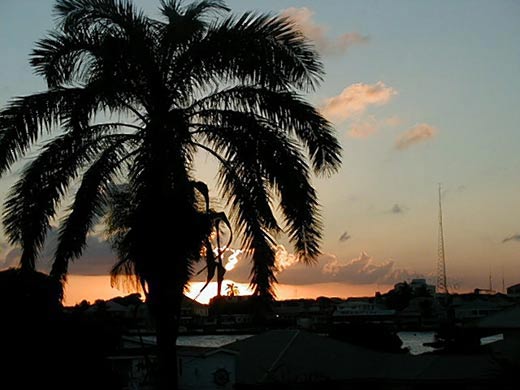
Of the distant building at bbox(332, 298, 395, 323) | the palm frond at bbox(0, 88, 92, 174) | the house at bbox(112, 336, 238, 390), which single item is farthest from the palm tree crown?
the distant building at bbox(332, 298, 395, 323)

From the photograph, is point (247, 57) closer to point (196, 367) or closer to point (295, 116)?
point (295, 116)

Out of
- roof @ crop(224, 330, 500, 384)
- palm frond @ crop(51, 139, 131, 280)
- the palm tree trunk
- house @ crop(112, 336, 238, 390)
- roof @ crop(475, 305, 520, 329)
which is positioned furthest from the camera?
house @ crop(112, 336, 238, 390)

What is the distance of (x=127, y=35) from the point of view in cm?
1567

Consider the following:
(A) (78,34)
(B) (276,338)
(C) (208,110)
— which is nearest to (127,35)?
(A) (78,34)

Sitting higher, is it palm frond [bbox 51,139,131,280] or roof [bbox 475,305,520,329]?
palm frond [bbox 51,139,131,280]

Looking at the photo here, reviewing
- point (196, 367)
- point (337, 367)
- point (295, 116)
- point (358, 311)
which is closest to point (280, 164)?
point (295, 116)

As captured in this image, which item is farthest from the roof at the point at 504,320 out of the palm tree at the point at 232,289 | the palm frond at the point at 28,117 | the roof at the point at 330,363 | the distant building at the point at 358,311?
the distant building at the point at 358,311

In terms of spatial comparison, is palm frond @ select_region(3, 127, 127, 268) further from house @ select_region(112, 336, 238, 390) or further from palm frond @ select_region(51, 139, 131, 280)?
house @ select_region(112, 336, 238, 390)

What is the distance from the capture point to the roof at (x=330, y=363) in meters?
23.3

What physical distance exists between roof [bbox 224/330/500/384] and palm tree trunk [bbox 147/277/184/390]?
32.5 ft

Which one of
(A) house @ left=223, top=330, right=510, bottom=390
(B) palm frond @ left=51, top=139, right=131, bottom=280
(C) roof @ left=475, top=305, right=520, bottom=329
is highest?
(B) palm frond @ left=51, top=139, right=131, bottom=280

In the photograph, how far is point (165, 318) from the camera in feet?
48.4

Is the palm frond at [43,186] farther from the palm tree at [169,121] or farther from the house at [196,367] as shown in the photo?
the house at [196,367]

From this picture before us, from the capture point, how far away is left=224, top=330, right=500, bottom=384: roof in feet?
76.3
